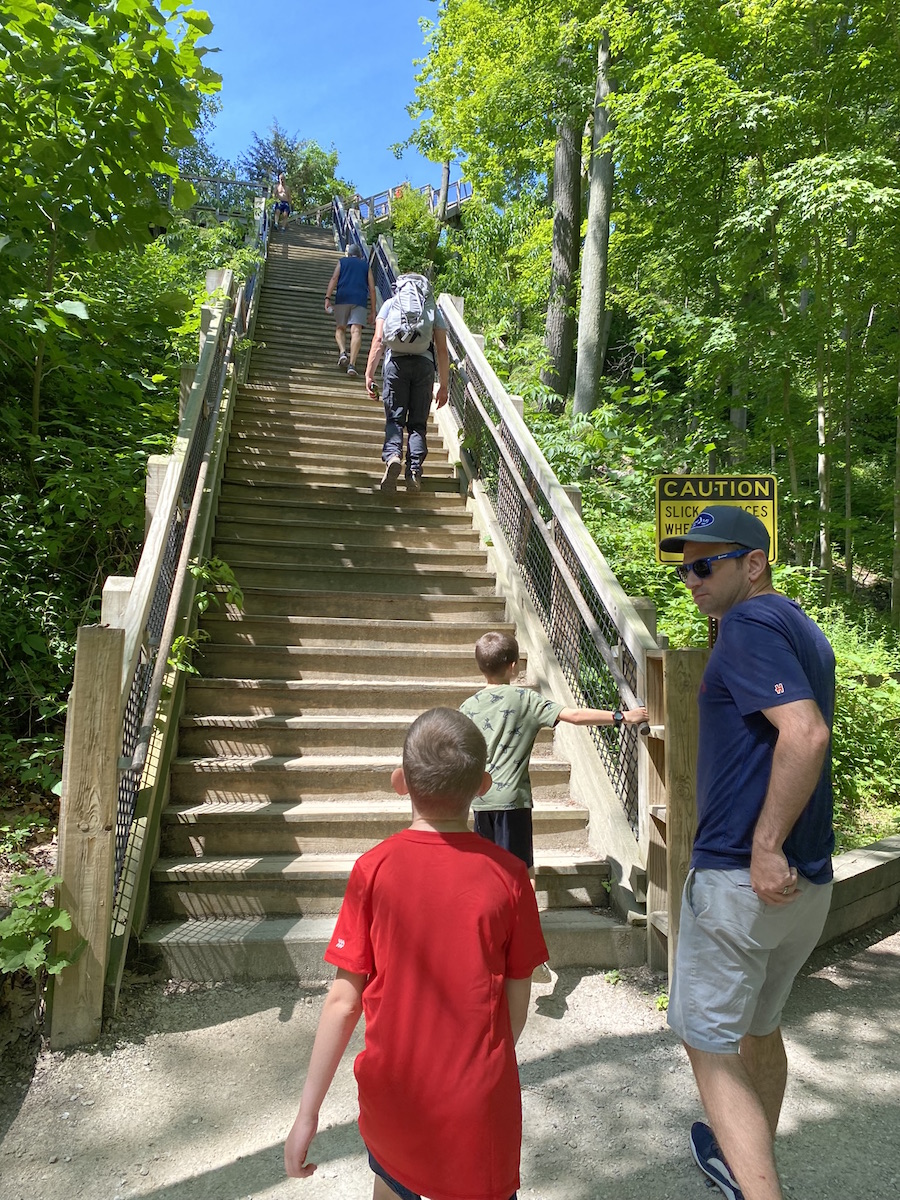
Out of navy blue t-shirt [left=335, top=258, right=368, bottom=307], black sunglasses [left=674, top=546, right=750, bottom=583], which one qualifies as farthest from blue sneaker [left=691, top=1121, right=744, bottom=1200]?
navy blue t-shirt [left=335, top=258, right=368, bottom=307]

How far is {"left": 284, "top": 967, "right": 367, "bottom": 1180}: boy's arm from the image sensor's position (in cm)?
152

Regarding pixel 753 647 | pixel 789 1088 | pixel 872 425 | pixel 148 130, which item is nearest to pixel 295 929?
pixel 789 1088

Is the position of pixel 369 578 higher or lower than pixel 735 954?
higher

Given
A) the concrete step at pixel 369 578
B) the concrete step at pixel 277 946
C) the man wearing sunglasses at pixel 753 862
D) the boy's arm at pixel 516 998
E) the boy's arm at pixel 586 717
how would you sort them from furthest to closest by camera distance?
the concrete step at pixel 369 578 → the concrete step at pixel 277 946 → the boy's arm at pixel 586 717 → the man wearing sunglasses at pixel 753 862 → the boy's arm at pixel 516 998

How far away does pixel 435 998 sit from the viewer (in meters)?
1.50

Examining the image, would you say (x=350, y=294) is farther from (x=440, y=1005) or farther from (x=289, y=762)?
(x=440, y=1005)

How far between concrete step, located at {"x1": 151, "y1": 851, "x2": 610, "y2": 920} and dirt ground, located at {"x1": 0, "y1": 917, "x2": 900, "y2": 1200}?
390mm

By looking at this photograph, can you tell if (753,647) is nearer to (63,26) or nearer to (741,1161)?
(741,1161)

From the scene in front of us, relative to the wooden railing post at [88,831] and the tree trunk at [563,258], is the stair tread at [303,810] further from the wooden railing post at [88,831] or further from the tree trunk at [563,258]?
the tree trunk at [563,258]

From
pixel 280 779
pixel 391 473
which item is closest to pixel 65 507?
pixel 280 779

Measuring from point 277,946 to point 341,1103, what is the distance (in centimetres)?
82

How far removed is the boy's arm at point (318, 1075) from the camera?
152 cm

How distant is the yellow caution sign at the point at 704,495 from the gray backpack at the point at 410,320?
3.55 meters

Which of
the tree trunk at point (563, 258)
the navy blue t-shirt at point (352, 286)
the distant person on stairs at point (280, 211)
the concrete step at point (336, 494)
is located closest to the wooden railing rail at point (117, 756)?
the concrete step at point (336, 494)
